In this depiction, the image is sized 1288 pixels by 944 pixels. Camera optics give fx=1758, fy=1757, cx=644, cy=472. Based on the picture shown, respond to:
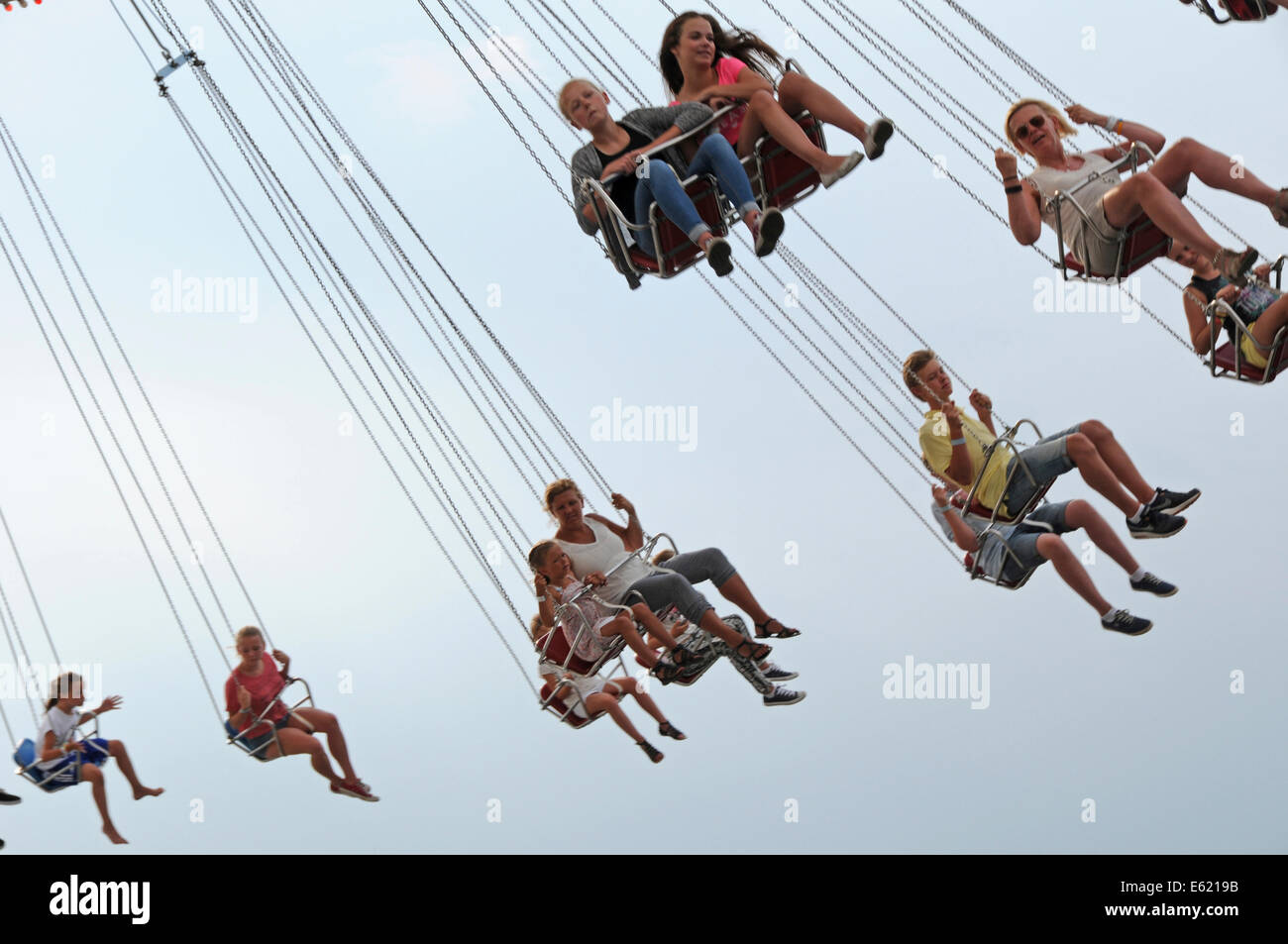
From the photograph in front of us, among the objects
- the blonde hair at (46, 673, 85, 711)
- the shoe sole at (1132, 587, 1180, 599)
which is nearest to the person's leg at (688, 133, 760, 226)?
the shoe sole at (1132, 587, 1180, 599)

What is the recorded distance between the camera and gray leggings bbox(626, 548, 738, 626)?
34.0 feet

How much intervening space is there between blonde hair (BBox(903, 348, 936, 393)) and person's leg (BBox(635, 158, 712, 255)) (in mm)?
1320

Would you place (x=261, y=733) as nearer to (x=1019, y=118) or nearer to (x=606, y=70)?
(x=606, y=70)

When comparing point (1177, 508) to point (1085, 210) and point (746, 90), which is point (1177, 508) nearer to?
point (1085, 210)

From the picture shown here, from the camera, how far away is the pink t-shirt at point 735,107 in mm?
9953

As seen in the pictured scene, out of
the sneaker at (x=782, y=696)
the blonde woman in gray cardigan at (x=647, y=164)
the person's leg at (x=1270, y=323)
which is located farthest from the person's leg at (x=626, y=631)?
the person's leg at (x=1270, y=323)

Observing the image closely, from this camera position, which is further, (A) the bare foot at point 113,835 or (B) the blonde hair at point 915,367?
(A) the bare foot at point 113,835

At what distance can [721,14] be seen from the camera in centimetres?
1024

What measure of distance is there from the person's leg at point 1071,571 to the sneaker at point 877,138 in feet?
7.28

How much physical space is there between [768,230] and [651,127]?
1189 millimetres

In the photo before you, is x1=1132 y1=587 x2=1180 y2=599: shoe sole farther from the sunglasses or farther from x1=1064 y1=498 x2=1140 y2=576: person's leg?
the sunglasses

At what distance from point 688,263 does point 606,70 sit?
1.92 metres

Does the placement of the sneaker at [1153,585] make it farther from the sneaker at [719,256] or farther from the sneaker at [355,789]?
the sneaker at [355,789]

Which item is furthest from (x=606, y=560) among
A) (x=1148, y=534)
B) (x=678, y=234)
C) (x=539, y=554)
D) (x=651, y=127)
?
(x=1148, y=534)
